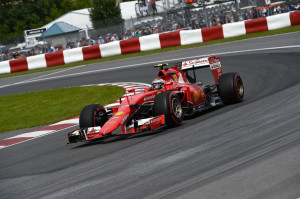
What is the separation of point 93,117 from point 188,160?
10.00 ft

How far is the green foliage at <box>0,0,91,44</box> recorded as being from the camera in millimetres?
74750

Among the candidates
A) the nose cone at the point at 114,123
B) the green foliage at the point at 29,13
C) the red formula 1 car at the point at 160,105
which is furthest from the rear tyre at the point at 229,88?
the green foliage at the point at 29,13

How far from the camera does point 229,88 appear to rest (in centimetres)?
920

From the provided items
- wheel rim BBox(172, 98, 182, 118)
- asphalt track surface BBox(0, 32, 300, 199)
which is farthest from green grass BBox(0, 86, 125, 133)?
wheel rim BBox(172, 98, 182, 118)

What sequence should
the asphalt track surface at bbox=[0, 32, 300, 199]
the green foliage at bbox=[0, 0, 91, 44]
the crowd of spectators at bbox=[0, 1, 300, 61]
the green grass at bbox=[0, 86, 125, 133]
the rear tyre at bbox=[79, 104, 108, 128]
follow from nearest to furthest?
the asphalt track surface at bbox=[0, 32, 300, 199], the rear tyre at bbox=[79, 104, 108, 128], the green grass at bbox=[0, 86, 125, 133], the crowd of spectators at bbox=[0, 1, 300, 61], the green foliage at bbox=[0, 0, 91, 44]

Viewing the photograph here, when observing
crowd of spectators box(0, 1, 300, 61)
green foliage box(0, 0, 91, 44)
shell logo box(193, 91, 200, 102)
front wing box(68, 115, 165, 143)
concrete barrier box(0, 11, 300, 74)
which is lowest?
Answer: front wing box(68, 115, 165, 143)

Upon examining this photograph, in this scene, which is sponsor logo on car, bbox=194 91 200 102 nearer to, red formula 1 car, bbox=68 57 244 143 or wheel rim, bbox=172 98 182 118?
red formula 1 car, bbox=68 57 244 143

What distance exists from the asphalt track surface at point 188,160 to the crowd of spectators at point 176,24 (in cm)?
1353

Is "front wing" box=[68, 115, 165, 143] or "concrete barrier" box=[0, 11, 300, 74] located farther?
"concrete barrier" box=[0, 11, 300, 74]

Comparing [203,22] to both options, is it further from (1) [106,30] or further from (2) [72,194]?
(2) [72,194]

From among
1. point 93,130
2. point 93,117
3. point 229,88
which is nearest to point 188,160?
point 93,130

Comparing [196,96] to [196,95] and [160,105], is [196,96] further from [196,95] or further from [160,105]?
[160,105]

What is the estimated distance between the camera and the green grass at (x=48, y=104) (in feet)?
39.6

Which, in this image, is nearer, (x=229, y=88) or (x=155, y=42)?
(x=229, y=88)
